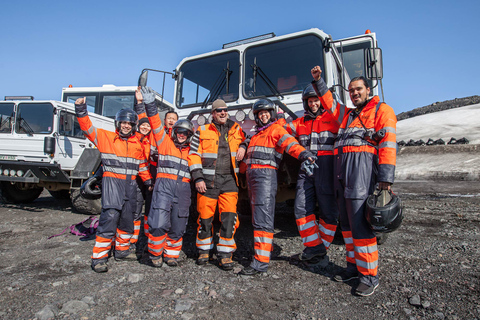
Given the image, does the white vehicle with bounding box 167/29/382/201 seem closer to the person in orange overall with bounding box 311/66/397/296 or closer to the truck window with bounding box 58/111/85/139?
the person in orange overall with bounding box 311/66/397/296

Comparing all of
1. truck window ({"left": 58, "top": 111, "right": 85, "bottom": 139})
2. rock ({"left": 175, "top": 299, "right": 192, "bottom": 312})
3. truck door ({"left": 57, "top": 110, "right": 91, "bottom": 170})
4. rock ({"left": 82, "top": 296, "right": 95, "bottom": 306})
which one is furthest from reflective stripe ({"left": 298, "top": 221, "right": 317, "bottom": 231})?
truck window ({"left": 58, "top": 111, "right": 85, "bottom": 139})

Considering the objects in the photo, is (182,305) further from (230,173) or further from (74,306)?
(230,173)

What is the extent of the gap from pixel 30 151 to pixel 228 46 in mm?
4862

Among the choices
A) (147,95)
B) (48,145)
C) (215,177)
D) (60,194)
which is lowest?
(60,194)

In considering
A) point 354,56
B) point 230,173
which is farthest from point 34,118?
point 354,56

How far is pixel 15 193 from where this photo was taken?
7.54 m

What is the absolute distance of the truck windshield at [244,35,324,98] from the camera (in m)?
4.18

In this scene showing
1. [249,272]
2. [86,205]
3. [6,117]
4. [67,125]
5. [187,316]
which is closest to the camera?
[187,316]

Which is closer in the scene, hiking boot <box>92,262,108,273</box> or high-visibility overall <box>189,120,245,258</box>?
hiking boot <box>92,262,108,273</box>

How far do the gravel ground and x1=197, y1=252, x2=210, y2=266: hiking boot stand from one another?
0.29 ft

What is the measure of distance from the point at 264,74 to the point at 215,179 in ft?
6.52

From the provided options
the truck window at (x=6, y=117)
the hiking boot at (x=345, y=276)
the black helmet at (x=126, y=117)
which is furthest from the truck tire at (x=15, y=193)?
the hiking boot at (x=345, y=276)

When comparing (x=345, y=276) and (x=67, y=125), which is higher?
(x=67, y=125)

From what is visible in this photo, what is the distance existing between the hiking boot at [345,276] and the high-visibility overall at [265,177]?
0.64 metres
